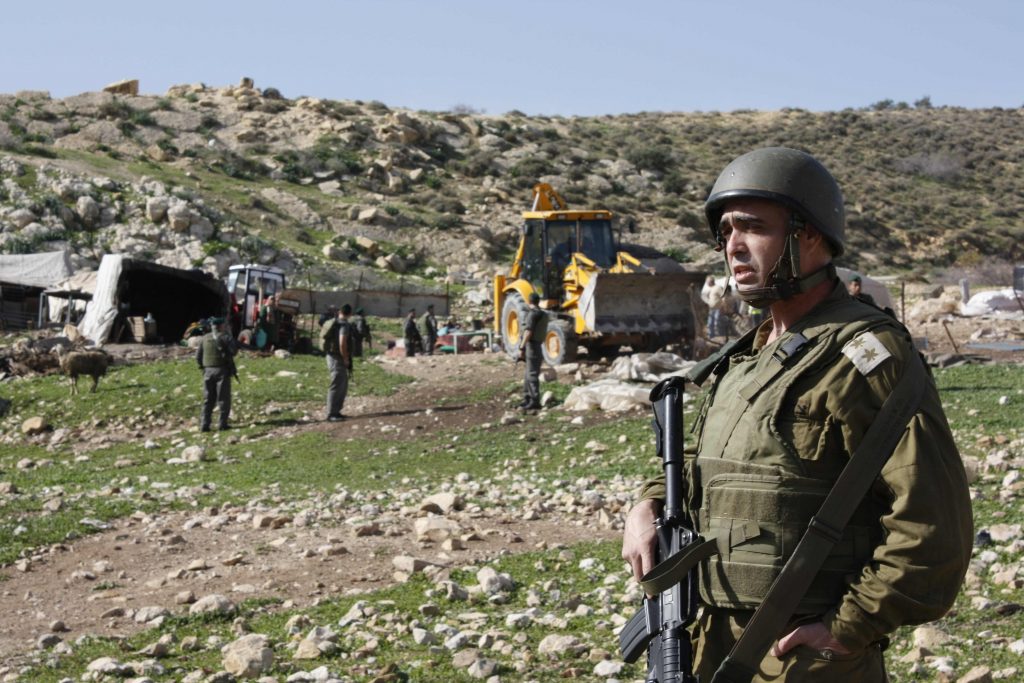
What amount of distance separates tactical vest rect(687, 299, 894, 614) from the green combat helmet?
100mm

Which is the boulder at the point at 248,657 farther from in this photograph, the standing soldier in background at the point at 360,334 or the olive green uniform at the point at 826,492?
the standing soldier in background at the point at 360,334

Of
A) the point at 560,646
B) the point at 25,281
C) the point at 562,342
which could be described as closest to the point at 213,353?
the point at 562,342

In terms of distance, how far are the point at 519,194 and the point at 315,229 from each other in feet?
40.2

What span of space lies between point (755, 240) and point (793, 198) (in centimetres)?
12

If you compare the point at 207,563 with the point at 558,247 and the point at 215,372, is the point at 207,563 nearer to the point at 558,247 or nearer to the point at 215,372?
the point at 215,372

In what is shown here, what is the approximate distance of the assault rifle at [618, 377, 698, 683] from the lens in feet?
7.61

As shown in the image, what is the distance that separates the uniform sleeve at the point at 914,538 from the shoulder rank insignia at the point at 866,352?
15mm

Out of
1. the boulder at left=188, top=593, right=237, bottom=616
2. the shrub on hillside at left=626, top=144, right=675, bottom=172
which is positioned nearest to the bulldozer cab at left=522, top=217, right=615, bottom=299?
the boulder at left=188, top=593, right=237, bottom=616

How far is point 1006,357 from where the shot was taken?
55.9 feet

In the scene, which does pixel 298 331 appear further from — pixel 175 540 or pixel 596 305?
pixel 175 540

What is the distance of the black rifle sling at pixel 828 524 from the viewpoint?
2115mm

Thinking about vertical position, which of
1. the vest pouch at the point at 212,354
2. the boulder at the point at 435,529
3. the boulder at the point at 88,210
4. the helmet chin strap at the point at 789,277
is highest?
the boulder at the point at 88,210

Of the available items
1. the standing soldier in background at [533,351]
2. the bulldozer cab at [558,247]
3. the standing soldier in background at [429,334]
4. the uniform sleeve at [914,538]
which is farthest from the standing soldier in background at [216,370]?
the uniform sleeve at [914,538]

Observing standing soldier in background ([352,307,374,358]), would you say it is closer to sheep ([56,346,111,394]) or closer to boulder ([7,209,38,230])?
sheep ([56,346,111,394])
